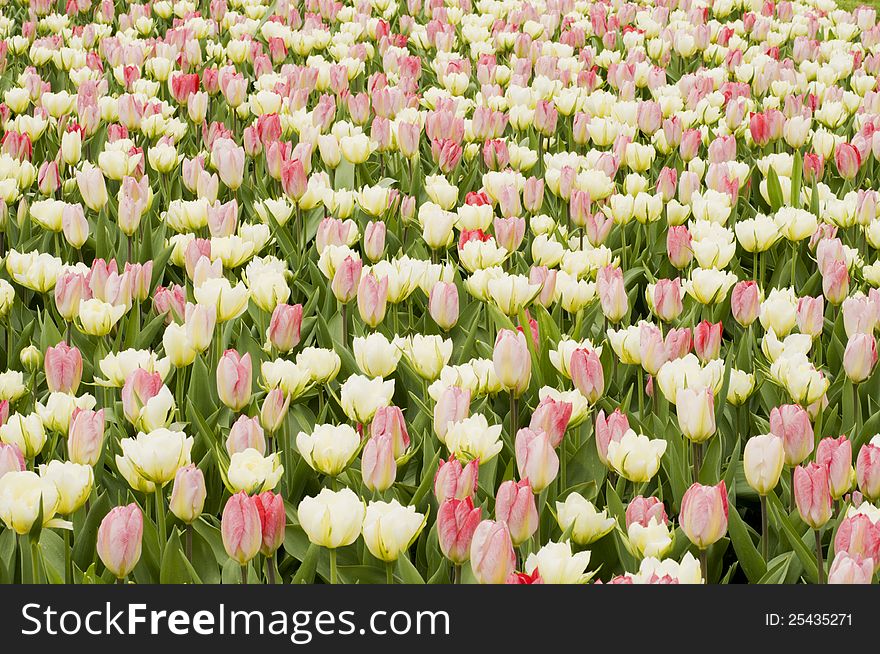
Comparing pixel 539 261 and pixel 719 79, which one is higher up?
pixel 719 79

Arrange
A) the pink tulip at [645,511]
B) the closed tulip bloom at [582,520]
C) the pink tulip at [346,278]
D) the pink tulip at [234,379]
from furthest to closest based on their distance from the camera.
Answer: the pink tulip at [346,278] → the pink tulip at [234,379] → the closed tulip bloom at [582,520] → the pink tulip at [645,511]

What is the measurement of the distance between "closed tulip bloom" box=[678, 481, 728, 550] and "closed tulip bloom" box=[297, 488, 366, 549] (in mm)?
522

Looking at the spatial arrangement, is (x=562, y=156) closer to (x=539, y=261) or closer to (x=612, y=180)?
(x=612, y=180)

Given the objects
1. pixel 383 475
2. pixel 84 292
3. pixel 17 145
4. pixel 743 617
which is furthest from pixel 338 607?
pixel 17 145

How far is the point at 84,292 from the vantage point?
8.28 ft

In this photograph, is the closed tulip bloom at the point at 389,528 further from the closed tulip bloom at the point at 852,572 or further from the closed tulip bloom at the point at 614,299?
the closed tulip bloom at the point at 614,299

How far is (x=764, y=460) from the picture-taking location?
1850 millimetres

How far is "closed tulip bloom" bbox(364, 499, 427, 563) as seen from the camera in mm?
1658

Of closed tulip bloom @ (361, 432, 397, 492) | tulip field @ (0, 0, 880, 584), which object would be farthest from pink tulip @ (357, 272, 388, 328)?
closed tulip bloom @ (361, 432, 397, 492)

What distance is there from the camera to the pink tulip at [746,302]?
2.56 metres

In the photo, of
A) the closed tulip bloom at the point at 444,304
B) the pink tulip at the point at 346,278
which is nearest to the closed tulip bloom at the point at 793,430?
the closed tulip bloom at the point at 444,304

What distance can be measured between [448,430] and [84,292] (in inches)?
41.9

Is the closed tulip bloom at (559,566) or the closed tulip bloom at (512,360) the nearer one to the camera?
the closed tulip bloom at (559,566)

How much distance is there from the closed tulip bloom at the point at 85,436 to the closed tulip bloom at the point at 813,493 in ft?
3.95
